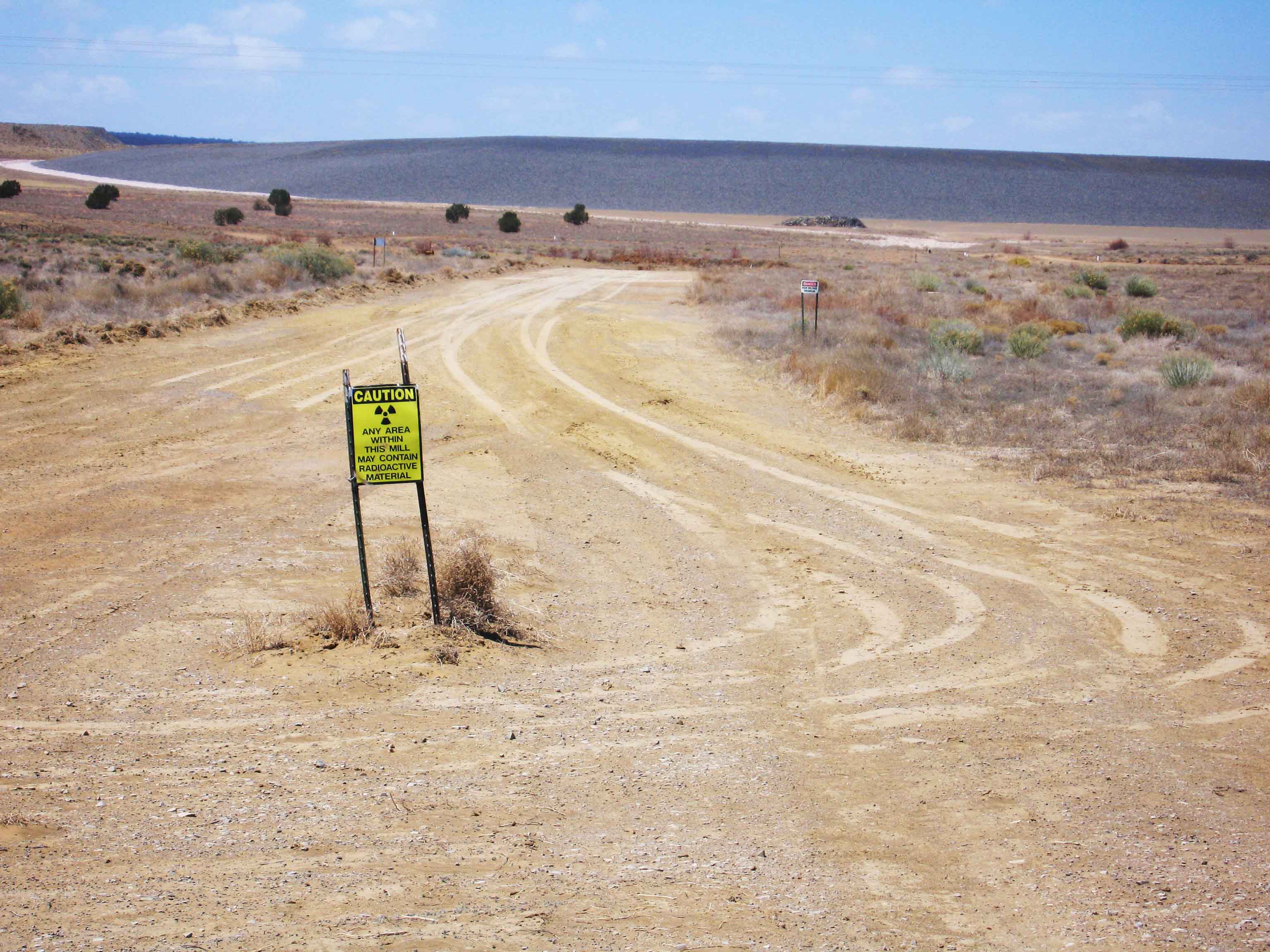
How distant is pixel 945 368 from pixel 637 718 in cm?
1428

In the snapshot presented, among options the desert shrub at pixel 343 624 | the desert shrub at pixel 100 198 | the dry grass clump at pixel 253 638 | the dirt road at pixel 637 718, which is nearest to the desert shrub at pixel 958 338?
the dirt road at pixel 637 718

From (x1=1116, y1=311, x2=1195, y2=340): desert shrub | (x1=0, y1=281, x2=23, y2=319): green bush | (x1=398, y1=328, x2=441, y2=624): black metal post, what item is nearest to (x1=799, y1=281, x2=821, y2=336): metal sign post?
(x1=1116, y1=311, x2=1195, y2=340): desert shrub

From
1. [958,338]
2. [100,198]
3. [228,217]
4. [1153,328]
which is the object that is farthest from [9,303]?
[100,198]

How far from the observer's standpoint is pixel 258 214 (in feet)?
279

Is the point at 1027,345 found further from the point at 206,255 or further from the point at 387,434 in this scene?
Answer: the point at 206,255

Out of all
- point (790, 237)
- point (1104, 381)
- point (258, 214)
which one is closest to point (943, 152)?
point (790, 237)

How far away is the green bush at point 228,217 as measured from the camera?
67688 mm

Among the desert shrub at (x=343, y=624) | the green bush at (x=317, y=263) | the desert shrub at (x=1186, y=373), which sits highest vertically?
the green bush at (x=317, y=263)

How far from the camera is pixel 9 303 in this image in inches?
824

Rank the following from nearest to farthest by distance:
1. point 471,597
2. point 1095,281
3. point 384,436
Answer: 1. point 384,436
2. point 471,597
3. point 1095,281

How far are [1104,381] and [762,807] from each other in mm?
16324

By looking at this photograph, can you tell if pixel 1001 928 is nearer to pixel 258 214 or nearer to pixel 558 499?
pixel 558 499

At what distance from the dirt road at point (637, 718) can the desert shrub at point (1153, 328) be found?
15.0m

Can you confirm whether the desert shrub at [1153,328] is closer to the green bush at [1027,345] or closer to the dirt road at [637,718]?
the green bush at [1027,345]
